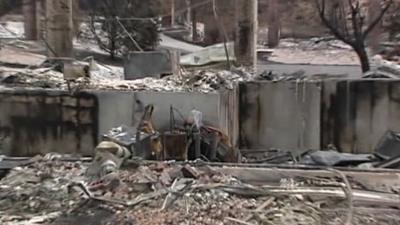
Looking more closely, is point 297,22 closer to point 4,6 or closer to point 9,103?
point 4,6

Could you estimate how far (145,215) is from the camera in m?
4.45

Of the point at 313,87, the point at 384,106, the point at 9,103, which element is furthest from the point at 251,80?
the point at 9,103

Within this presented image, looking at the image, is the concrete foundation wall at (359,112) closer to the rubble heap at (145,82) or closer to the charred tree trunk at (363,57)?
the rubble heap at (145,82)

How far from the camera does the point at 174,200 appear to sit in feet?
15.5

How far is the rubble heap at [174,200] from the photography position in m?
4.42

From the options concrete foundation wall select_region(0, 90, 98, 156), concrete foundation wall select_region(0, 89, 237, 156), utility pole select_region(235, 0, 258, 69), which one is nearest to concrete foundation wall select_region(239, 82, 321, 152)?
concrete foundation wall select_region(0, 89, 237, 156)

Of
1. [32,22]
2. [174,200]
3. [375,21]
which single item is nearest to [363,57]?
[375,21]

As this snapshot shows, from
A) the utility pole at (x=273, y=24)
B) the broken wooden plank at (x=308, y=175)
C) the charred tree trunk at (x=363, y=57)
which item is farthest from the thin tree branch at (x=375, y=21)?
the broken wooden plank at (x=308, y=175)

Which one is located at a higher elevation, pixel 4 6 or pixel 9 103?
pixel 4 6

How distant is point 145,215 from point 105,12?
2200 centimetres

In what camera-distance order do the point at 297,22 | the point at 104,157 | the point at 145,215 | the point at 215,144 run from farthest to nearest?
the point at 297,22
the point at 215,144
the point at 104,157
the point at 145,215

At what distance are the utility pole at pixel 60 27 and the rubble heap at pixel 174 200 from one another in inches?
353

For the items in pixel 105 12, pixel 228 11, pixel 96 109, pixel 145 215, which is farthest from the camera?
pixel 228 11

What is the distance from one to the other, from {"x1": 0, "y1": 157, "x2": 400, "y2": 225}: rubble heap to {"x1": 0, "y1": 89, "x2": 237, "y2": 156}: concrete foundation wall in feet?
14.2
